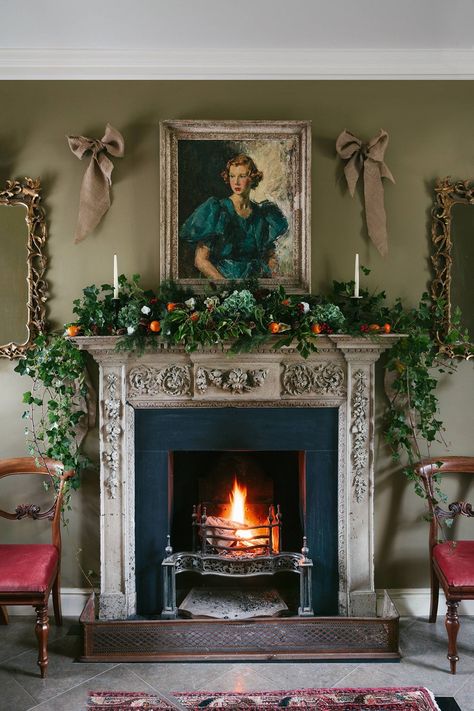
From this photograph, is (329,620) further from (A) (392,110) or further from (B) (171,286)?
(A) (392,110)

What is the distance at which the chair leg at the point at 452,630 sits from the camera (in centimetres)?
241

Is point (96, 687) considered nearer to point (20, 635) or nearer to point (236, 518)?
point (20, 635)

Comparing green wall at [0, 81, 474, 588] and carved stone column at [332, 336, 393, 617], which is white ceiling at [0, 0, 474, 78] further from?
carved stone column at [332, 336, 393, 617]

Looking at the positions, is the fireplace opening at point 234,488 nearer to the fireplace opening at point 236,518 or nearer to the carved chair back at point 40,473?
the fireplace opening at point 236,518

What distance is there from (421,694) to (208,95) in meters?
2.96

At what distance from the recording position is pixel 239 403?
108 inches

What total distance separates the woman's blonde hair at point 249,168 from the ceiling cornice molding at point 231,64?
0.42m

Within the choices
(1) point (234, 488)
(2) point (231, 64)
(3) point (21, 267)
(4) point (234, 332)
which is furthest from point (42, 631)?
(2) point (231, 64)

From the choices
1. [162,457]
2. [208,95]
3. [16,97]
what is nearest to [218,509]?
[162,457]

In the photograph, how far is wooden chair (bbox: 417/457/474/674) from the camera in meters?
2.41

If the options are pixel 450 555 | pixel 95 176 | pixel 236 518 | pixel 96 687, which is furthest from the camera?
pixel 236 518

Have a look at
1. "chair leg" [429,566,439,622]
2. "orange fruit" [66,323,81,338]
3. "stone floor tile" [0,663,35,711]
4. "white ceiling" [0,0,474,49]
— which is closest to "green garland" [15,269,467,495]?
"orange fruit" [66,323,81,338]

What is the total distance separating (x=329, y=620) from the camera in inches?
99.7

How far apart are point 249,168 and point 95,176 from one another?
0.80 meters
